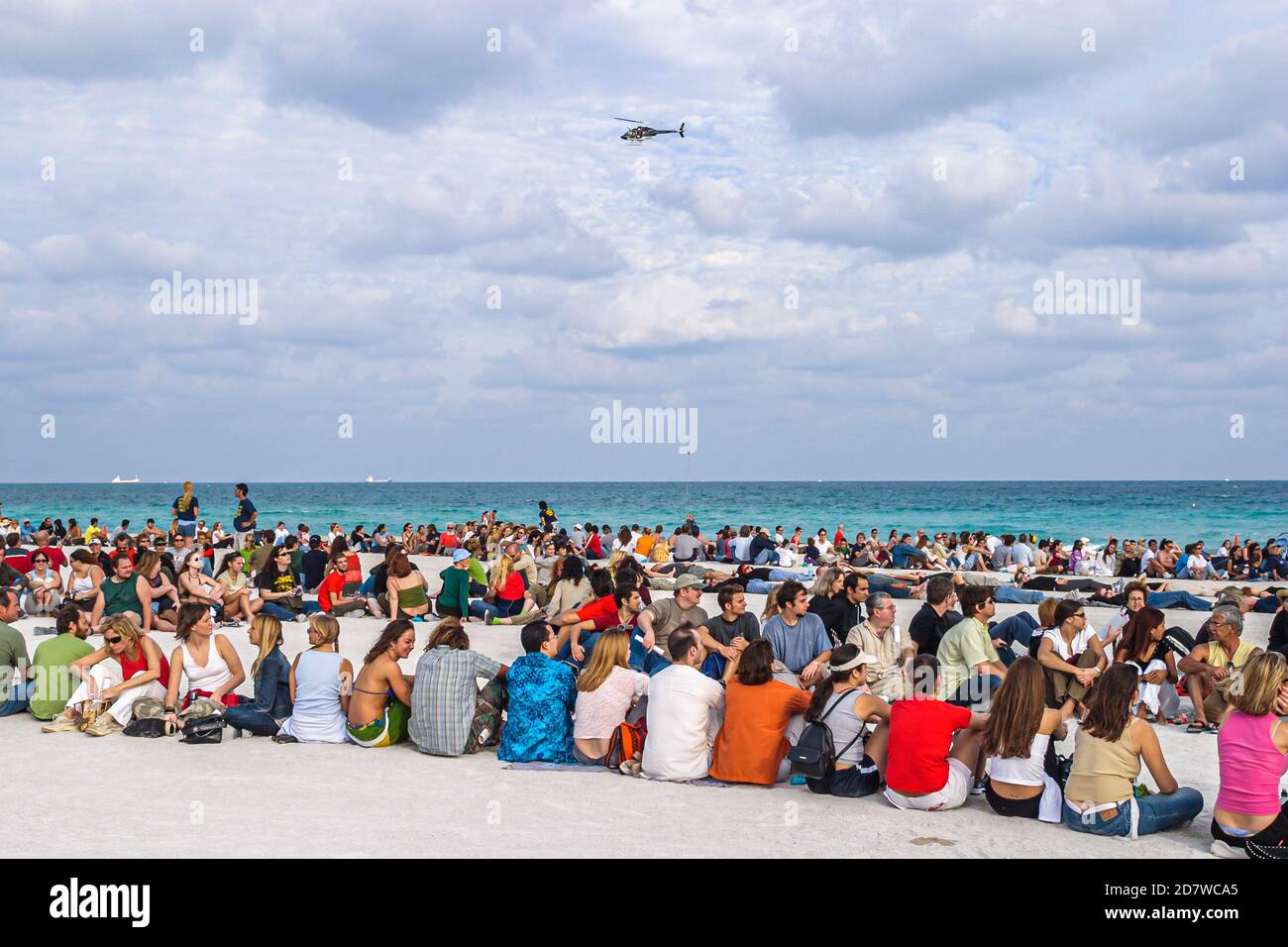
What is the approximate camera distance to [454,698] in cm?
761

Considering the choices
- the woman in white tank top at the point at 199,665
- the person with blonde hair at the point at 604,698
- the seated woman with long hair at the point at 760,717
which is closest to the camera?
the seated woman with long hair at the point at 760,717

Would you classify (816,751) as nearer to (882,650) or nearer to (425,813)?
(882,650)

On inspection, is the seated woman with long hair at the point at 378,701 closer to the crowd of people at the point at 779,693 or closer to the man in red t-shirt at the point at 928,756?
the crowd of people at the point at 779,693

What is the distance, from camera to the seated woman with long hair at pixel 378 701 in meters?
7.81

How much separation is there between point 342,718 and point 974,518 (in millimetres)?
57813

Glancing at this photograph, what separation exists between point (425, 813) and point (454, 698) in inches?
55.9

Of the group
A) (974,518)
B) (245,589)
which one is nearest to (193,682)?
(245,589)

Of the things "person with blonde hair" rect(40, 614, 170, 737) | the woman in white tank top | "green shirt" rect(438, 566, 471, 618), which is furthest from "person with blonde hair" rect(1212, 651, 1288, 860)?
"green shirt" rect(438, 566, 471, 618)

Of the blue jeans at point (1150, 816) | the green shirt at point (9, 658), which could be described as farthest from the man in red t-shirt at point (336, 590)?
the blue jeans at point (1150, 816)

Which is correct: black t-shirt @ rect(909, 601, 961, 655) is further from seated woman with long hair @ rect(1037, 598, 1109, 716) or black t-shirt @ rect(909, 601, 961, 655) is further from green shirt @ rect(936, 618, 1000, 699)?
seated woman with long hair @ rect(1037, 598, 1109, 716)

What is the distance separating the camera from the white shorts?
634 cm

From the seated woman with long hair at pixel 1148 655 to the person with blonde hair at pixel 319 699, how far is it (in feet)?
18.9

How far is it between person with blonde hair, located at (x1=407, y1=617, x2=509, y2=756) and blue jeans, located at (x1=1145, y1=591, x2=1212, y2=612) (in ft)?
36.2

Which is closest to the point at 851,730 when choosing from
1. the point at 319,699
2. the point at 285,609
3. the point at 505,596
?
the point at 319,699
